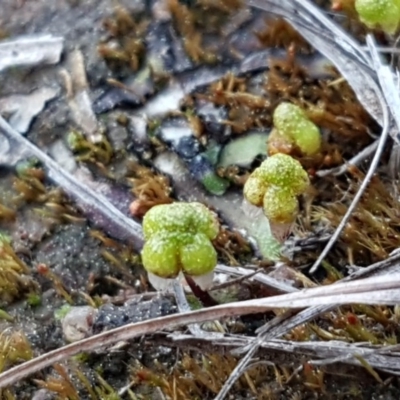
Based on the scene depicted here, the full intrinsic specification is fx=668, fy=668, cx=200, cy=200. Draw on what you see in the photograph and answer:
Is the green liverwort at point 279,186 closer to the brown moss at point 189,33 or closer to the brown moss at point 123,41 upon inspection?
the brown moss at point 189,33

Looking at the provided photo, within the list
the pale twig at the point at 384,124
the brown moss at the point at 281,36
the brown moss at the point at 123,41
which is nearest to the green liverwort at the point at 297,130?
the pale twig at the point at 384,124

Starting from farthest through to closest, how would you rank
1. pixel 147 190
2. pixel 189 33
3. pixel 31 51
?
pixel 31 51 → pixel 189 33 → pixel 147 190

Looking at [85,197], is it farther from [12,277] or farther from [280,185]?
[280,185]

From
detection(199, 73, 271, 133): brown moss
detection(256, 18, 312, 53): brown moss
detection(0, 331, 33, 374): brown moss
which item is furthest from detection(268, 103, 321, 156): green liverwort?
detection(0, 331, 33, 374): brown moss

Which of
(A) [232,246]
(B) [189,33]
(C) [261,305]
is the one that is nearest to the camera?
(C) [261,305]

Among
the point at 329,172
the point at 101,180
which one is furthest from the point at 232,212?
the point at 101,180

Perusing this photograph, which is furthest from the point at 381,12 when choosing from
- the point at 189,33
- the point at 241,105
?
the point at 189,33

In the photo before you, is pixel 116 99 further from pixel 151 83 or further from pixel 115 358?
pixel 115 358
